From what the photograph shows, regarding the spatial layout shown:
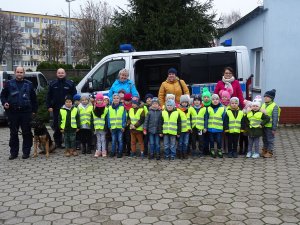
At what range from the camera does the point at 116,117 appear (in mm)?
7434

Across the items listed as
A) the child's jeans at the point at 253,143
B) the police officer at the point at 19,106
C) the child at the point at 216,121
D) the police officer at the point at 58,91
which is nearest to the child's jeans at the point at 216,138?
the child at the point at 216,121

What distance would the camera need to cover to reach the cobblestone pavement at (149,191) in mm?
4387

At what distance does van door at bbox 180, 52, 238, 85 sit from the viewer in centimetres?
887

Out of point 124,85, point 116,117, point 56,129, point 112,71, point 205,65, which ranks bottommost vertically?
point 56,129

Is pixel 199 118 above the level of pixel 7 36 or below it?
below

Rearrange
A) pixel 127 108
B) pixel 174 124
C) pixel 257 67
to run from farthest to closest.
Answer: pixel 257 67
pixel 127 108
pixel 174 124

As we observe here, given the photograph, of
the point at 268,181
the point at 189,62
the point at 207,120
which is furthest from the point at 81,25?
the point at 268,181

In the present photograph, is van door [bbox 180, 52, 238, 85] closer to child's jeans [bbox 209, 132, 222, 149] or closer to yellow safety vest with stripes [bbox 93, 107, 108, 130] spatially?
child's jeans [bbox 209, 132, 222, 149]

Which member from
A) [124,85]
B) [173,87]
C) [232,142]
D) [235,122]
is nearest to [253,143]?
[232,142]

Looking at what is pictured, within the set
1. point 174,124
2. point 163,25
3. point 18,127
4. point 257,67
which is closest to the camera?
point 174,124

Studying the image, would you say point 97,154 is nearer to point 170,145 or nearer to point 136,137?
point 136,137

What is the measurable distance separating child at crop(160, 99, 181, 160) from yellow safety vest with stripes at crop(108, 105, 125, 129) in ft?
3.05

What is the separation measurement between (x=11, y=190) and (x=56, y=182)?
72cm

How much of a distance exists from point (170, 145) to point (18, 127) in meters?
3.32
